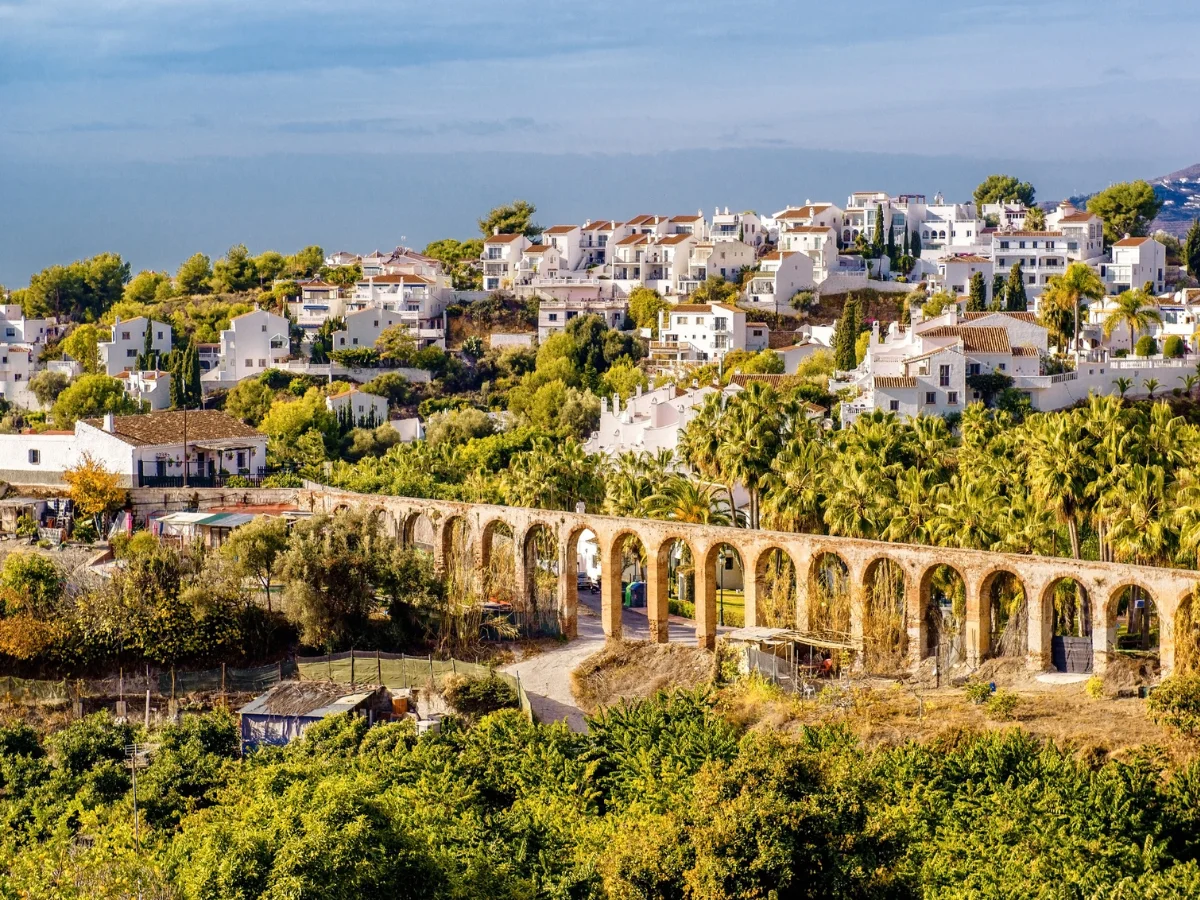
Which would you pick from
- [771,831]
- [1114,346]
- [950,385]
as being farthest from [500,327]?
[771,831]

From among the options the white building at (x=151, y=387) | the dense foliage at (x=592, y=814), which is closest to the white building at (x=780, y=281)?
the white building at (x=151, y=387)

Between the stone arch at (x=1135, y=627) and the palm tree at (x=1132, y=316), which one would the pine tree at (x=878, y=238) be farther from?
the stone arch at (x=1135, y=627)

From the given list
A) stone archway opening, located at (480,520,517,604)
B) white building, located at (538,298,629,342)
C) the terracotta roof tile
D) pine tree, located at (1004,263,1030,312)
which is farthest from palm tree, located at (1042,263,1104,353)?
stone archway opening, located at (480,520,517,604)

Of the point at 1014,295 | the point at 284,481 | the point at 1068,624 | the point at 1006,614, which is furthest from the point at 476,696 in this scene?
the point at 1014,295

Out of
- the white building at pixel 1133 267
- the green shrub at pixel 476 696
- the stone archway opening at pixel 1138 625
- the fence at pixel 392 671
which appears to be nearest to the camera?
the green shrub at pixel 476 696

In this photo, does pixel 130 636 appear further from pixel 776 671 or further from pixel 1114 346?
pixel 1114 346

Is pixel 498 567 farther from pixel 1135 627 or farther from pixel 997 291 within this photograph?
pixel 997 291
